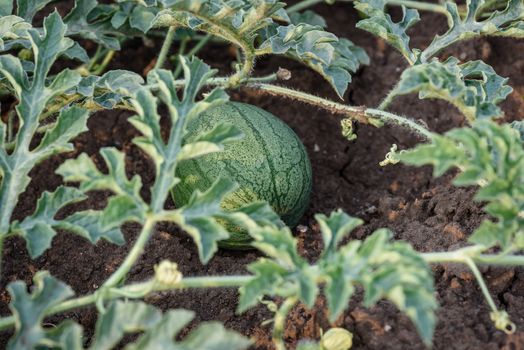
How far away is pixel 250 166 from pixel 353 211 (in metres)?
0.67

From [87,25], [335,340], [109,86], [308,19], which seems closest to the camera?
[335,340]

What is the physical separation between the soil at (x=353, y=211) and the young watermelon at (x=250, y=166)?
266mm

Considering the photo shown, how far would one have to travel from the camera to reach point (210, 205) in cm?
223

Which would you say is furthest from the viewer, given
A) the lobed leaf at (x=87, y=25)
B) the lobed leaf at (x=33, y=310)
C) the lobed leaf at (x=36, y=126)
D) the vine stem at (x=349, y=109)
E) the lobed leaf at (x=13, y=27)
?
the lobed leaf at (x=87, y=25)

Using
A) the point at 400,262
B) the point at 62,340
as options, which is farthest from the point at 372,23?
the point at 62,340

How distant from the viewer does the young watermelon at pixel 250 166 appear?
290 cm

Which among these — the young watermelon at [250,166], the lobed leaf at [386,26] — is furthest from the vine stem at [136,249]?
the lobed leaf at [386,26]

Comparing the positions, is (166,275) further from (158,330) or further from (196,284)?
(158,330)

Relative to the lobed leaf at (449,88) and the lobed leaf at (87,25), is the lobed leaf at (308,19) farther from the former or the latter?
the lobed leaf at (449,88)

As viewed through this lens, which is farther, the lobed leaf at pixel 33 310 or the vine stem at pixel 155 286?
the vine stem at pixel 155 286

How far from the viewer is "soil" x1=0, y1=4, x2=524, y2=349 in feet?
8.17

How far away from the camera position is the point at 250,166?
2.91m

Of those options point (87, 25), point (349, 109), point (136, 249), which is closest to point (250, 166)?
point (349, 109)

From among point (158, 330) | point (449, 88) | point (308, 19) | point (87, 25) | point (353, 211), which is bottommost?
point (353, 211)
